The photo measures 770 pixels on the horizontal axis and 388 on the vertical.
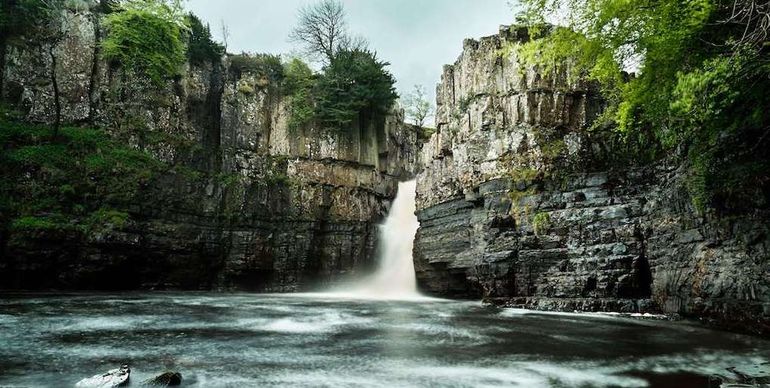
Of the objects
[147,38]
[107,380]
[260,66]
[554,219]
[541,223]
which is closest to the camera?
[107,380]

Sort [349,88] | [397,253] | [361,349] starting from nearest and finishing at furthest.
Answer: [361,349], [397,253], [349,88]

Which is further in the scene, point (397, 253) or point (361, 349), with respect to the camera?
point (397, 253)

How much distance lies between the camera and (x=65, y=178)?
65.2ft

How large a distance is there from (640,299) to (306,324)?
9.98 meters

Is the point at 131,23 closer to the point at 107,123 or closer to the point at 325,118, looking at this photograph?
the point at 107,123

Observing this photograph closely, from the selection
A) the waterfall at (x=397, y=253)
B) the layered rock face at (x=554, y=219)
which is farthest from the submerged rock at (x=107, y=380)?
the waterfall at (x=397, y=253)

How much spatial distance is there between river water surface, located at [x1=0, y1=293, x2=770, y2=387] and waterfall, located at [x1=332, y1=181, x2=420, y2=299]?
11184mm

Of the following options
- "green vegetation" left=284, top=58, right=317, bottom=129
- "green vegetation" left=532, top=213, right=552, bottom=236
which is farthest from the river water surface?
"green vegetation" left=284, top=58, right=317, bottom=129

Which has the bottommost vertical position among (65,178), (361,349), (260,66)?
(361,349)

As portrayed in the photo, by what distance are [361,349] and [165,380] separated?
3.57 metres

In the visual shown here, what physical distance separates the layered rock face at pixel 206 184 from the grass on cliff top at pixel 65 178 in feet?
2.14

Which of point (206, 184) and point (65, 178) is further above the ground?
point (206, 184)

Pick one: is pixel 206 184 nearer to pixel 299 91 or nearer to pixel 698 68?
pixel 299 91

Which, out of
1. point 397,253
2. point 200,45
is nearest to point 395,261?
point 397,253
